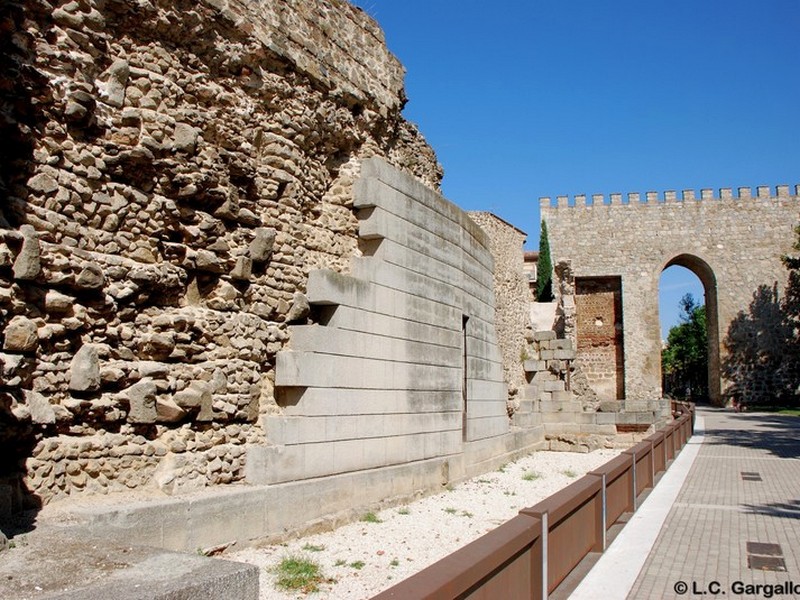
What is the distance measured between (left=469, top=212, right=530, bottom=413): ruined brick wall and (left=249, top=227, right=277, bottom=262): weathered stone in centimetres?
1414

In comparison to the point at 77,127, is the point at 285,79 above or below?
above

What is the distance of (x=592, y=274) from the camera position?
42938 mm

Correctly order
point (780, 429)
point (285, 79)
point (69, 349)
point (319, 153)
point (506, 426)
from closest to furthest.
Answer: point (69, 349), point (285, 79), point (319, 153), point (506, 426), point (780, 429)

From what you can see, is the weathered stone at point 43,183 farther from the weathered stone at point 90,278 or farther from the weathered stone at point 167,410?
the weathered stone at point 167,410

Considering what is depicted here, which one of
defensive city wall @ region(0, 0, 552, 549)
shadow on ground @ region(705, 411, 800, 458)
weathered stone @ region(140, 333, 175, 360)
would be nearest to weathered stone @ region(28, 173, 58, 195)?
defensive city wall @ region(0, 0, 552, 549)

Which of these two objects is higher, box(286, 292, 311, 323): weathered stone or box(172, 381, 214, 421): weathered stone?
box(286, 292, 311, 323): weathered stone

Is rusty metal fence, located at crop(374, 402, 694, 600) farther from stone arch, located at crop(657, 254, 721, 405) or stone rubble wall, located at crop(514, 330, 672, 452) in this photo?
stone arch, located at crop(657, 254, 721, 405)

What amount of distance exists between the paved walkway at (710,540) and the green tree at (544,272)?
3058cm

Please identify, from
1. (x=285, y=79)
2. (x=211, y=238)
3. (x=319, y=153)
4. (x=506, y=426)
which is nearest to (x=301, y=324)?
(x=211, y=238)

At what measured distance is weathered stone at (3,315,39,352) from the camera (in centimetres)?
504

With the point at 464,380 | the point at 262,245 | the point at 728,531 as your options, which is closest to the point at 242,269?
the point at 262,245

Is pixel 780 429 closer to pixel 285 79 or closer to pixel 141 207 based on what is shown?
pixel 285 79

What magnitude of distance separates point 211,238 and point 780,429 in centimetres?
2375

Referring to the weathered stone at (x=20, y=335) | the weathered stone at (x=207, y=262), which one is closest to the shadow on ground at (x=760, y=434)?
the weathered stone at (x=207, y=262)
